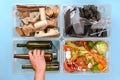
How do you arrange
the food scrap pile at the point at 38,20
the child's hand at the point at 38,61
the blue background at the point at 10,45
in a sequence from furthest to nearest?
the blue background at the point at 10,45, the food scrap pile at the point at 38,20, the child's hand at the point at 38,61

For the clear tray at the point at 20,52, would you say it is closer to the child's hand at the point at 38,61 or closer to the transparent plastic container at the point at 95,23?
the transparent plastic container at the point at 95,23

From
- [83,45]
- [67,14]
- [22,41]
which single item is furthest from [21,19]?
[83,45]

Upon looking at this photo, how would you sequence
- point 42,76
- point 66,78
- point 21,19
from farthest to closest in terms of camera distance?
1. point 66,78
2. point 21,19
3. point 42,76

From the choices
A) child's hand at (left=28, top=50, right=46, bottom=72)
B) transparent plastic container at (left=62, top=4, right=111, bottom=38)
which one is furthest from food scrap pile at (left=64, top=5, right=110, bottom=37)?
child's hand at (left=28, top=50, right=46, bottom=72)

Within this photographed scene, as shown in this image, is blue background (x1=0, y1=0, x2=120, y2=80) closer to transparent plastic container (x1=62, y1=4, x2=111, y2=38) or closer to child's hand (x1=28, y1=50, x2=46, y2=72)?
transparent plastic container (x1=62, y1=4, x2=111, y2=38)

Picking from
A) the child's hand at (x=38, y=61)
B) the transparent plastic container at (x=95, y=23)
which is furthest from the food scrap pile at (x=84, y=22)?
the child's hand at (x=38, y=61)

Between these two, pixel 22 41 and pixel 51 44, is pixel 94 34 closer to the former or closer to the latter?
pixel 51 44
